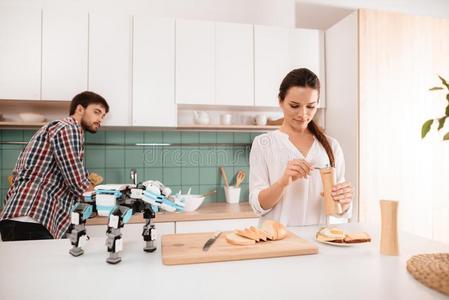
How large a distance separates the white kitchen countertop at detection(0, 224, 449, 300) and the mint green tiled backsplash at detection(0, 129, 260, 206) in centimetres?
170

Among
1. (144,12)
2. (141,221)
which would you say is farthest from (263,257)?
(144,12)

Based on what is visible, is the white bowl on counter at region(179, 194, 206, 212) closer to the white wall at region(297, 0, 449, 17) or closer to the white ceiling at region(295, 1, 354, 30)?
the white ceiling at region(295, 1, 354, 30)

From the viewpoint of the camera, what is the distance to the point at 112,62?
2424 mm

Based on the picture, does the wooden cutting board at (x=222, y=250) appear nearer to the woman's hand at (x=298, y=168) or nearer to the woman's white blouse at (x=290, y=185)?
the woman's hand at (x=298, y=168)

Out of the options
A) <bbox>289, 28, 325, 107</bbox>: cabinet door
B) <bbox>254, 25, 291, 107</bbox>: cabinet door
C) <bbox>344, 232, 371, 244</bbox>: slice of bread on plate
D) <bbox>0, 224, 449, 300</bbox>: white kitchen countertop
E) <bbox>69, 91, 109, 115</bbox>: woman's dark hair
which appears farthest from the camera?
<bbox>289, 28, 325, 107</bbox>: cabinet door

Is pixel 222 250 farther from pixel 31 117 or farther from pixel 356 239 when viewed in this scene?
pixel 31 117

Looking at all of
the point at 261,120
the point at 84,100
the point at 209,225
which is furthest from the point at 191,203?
the point at 84,100

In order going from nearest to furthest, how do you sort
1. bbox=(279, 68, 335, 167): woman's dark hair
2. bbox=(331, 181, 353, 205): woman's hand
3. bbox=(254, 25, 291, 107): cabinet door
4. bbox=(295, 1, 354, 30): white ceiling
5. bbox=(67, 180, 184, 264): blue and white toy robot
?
bbox=(67, 180, 184, 264): blue and white toy robot, bbox=(331, 181, 353, 205): woman's hand, bbox=(279, 68, 335, 167): woman's dark hair, bbox=(254, 25, 291, 107): cabinet door, bbox=(295, 1, 354, 30): white ceiling

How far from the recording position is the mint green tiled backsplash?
8.81 feet

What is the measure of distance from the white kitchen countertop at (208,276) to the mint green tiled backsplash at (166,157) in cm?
170

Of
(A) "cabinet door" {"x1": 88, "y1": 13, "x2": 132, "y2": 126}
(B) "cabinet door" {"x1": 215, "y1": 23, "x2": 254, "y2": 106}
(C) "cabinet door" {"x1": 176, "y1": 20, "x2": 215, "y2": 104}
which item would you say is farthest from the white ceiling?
(A) "cabinet door" {"x1": 88, "y1": 13, "x2": 132, "y2": 126}

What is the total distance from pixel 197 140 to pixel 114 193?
1.96 metres

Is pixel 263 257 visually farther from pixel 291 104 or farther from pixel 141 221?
pixel 141 221

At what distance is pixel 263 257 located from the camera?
97cm
